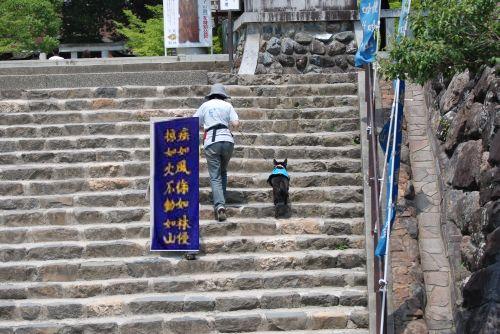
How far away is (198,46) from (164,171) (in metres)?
8.12

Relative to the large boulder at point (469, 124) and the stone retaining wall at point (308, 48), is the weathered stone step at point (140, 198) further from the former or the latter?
the stone retaining wall at point (308, 48)

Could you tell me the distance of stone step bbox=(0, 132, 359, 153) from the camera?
11.9m

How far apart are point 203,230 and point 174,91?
12.1 feet

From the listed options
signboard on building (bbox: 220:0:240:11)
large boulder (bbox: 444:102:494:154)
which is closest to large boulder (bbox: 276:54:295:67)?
signboard on building (bbox: 220:0:240:11)

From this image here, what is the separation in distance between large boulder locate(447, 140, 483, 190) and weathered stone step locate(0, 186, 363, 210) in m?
1.12

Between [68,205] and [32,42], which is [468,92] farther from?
[32,42]

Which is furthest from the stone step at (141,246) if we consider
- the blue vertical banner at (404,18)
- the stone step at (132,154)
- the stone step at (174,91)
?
the stone step at (174,91)

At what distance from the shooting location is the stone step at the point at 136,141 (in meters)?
11.9

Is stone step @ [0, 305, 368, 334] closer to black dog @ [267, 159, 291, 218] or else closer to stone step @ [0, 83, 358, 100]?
black dog @ [267, 159, 291, 218]

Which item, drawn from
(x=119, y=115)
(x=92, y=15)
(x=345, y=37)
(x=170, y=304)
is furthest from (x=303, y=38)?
(x=92, y=15)

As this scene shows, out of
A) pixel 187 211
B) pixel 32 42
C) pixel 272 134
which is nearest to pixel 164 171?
pixel 187 211

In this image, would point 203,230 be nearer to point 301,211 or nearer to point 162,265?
point 162,265

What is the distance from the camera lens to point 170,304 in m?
9.07

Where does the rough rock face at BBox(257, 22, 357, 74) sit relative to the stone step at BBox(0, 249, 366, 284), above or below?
above
